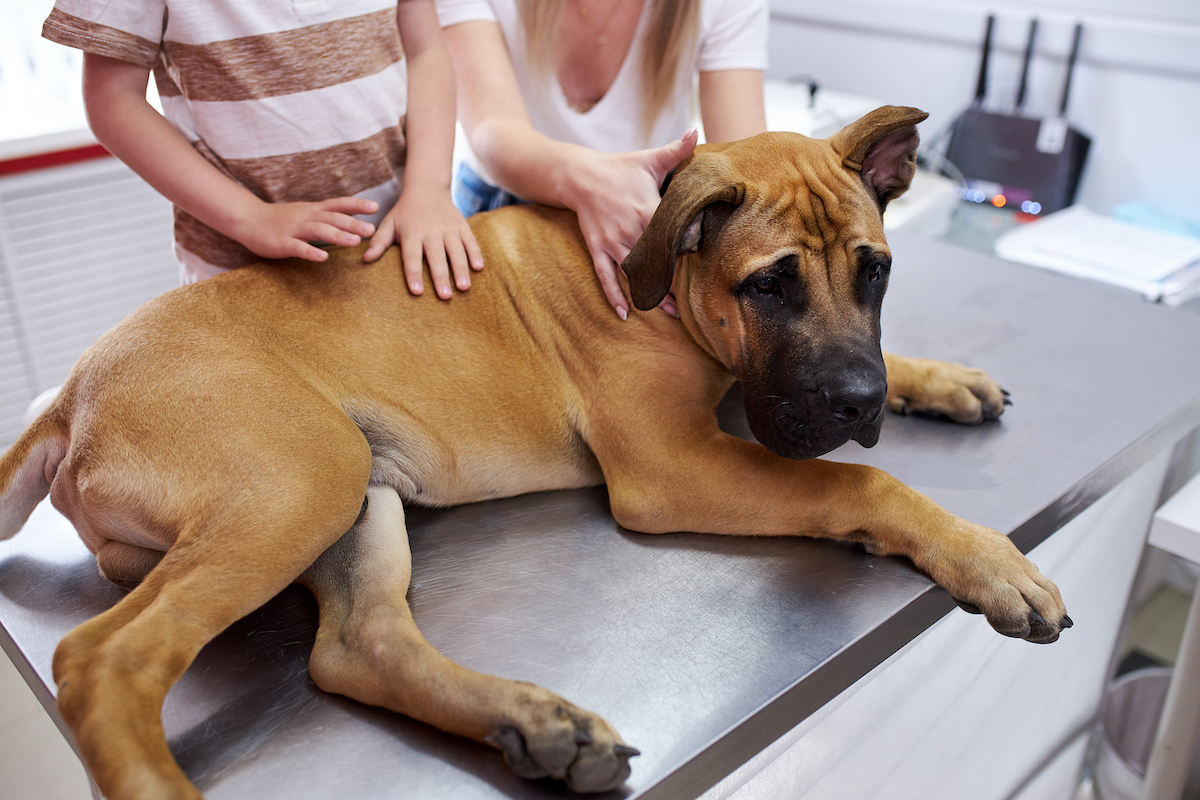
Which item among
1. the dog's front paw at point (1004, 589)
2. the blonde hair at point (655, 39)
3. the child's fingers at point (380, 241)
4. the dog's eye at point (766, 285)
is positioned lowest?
the dog's front paw at point (1004, 589)

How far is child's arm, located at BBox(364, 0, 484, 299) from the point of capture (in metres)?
1.58

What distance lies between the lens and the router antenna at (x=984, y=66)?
138 inches

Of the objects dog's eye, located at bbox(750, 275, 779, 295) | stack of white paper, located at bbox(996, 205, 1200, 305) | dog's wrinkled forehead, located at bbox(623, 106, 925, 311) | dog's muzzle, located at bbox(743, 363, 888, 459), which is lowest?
stack of white paper, located at bbox(996, 205, 1200, 305)

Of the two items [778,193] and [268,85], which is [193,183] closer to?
[268,85]

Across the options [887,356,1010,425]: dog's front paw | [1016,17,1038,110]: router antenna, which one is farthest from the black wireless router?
[887,356,1010,425]: dog's front paw

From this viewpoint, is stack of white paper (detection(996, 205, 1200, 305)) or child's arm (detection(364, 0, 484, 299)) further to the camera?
stack of white paper (detection(996, 205, 1200, 305))

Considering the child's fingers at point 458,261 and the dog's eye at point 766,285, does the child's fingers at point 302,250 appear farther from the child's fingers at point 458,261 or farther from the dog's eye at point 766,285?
the dog's eye at point 766,285

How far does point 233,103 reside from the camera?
1572 millimetres

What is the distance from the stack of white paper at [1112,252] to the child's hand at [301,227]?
2244 mm

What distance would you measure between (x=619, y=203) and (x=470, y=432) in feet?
1.63

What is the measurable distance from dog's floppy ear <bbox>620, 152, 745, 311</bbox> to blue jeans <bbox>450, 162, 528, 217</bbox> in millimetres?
732

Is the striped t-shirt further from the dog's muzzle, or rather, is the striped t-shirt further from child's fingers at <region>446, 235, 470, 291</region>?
the dog's muzzle

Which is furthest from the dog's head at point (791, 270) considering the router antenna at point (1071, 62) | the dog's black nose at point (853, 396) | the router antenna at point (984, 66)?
the router antenna at point (984, 66)

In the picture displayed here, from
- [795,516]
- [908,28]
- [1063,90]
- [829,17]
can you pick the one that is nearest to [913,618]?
[795,516]
